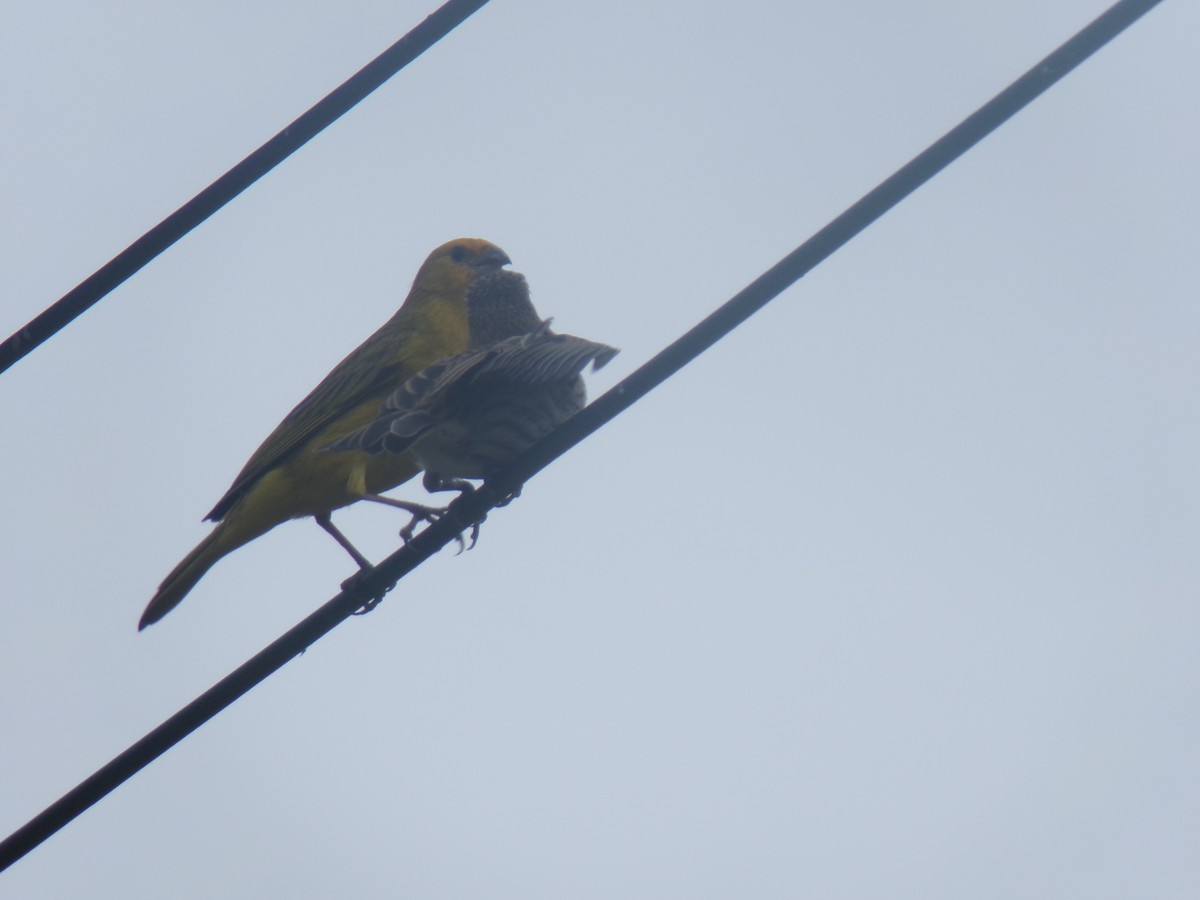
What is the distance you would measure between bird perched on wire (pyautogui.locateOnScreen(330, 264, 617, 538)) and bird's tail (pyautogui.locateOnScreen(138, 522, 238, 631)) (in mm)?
2587

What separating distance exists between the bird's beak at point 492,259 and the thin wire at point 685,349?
5667 millimetres

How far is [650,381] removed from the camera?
3488 mm

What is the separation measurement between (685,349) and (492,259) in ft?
19.9

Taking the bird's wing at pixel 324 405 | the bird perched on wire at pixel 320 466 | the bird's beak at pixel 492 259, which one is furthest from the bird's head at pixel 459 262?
the bird's wing at pixel 324 405

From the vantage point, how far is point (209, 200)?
3.77m

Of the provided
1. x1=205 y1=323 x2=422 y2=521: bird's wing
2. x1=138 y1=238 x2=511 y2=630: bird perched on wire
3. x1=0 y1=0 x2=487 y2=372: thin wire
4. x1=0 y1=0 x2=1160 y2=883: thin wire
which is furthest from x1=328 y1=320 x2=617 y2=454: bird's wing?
x1=205 y1=323 x2=422 y2=521: bird's wing

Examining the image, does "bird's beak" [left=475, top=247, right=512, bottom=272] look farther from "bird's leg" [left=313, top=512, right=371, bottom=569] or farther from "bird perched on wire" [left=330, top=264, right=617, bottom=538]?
"bird perched on wire" [left=330, top=264, right=617, bottom=538]

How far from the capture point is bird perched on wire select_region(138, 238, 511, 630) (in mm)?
7449

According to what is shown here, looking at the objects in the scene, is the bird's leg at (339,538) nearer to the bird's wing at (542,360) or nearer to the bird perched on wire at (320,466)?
the bird perched on wire at (320,466)

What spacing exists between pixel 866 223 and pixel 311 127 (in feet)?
4.64

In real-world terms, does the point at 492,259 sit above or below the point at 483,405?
above

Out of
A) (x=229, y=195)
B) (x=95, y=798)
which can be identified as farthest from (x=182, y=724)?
(x=229, y=195)

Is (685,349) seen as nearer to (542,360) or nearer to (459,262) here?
(542,360)

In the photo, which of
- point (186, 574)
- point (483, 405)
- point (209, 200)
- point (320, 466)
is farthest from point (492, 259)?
point (209, 200)
